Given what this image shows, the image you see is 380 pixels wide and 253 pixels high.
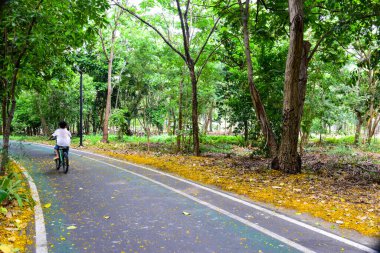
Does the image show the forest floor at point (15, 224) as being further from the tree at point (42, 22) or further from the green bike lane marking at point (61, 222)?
the tree at point (42, 22)

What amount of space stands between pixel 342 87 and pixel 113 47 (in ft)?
61.3

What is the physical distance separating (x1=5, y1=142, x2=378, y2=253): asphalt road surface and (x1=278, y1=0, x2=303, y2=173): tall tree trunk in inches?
126

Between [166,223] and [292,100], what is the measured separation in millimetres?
6323

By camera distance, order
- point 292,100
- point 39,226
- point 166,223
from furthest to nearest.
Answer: point 292,100, point 166,223, point 39,226

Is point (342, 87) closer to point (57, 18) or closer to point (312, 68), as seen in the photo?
point (312, 68)

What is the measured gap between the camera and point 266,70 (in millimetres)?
15867

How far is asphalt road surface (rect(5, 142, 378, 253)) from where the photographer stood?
16.2 feet

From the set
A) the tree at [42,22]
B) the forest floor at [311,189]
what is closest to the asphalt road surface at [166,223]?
the forest floor at [311,189]

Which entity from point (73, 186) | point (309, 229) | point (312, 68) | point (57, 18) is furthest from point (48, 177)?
point (312, 68)

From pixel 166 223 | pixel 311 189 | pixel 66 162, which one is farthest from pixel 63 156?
pixel 311 189

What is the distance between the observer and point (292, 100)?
10.4m

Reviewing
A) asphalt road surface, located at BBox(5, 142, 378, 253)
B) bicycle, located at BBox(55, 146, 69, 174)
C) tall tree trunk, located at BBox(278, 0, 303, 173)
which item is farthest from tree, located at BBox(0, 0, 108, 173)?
tall tree trunk, located at BBox(278, 0, 303, 173)

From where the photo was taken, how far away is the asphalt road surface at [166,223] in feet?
16.2

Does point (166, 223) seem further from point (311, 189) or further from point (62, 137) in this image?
point (62, 137)
